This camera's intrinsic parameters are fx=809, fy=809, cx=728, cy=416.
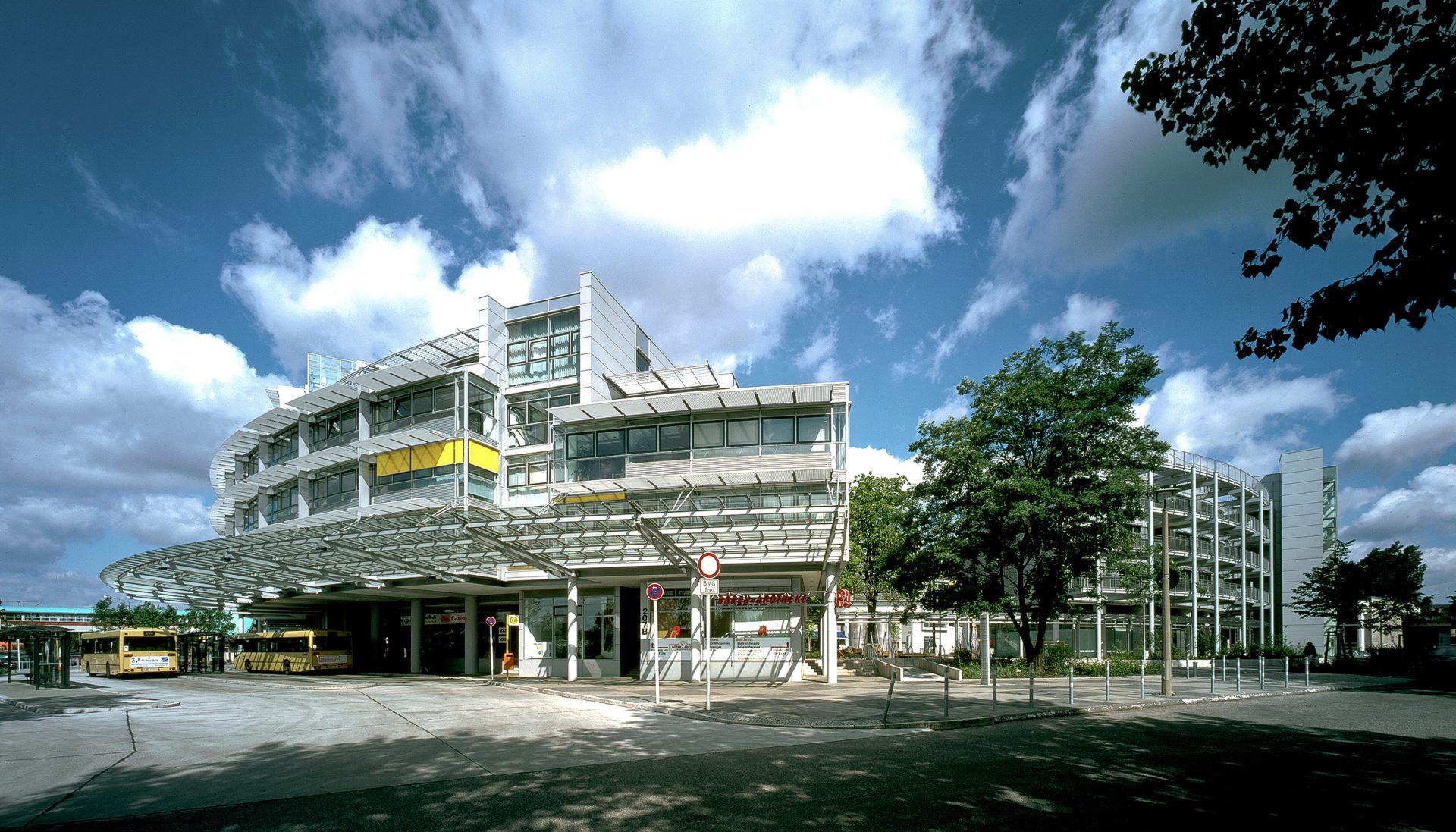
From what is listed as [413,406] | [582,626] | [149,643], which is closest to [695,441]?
[582,626]

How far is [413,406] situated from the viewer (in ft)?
128

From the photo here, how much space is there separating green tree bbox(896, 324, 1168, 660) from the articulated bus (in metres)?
28.5

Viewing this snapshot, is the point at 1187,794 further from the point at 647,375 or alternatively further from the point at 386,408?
the point at 386,408

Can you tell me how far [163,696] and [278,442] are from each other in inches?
1114

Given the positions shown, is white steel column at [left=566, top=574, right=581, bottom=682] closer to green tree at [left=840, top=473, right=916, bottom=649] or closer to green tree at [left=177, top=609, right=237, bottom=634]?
green tree at [left=840, top=473, right=916, bottom=649]

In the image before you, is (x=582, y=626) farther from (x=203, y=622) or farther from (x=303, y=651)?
(x=203, y=622)

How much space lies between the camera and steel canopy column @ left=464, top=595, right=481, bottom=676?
121 ft

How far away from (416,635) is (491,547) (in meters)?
17.2

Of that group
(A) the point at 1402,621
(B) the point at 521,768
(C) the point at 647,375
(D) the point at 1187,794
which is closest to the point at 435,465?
(C) the point at 647,375

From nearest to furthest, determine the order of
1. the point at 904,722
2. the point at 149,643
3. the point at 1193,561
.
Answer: the point at 904,722
the point at 149,643
the point at 1193,561

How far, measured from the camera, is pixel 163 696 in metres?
21.5

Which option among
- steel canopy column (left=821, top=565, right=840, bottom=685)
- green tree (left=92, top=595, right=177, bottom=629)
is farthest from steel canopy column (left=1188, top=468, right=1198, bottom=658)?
green tree (left=92, top=595, right=177, bottom=629)

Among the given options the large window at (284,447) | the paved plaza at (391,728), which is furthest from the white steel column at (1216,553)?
the large window at (284,447)

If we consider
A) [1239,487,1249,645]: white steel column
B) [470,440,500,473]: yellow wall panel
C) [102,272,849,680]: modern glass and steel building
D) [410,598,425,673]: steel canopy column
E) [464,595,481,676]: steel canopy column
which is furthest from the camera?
[1239,487,1249,645]: white steel column
